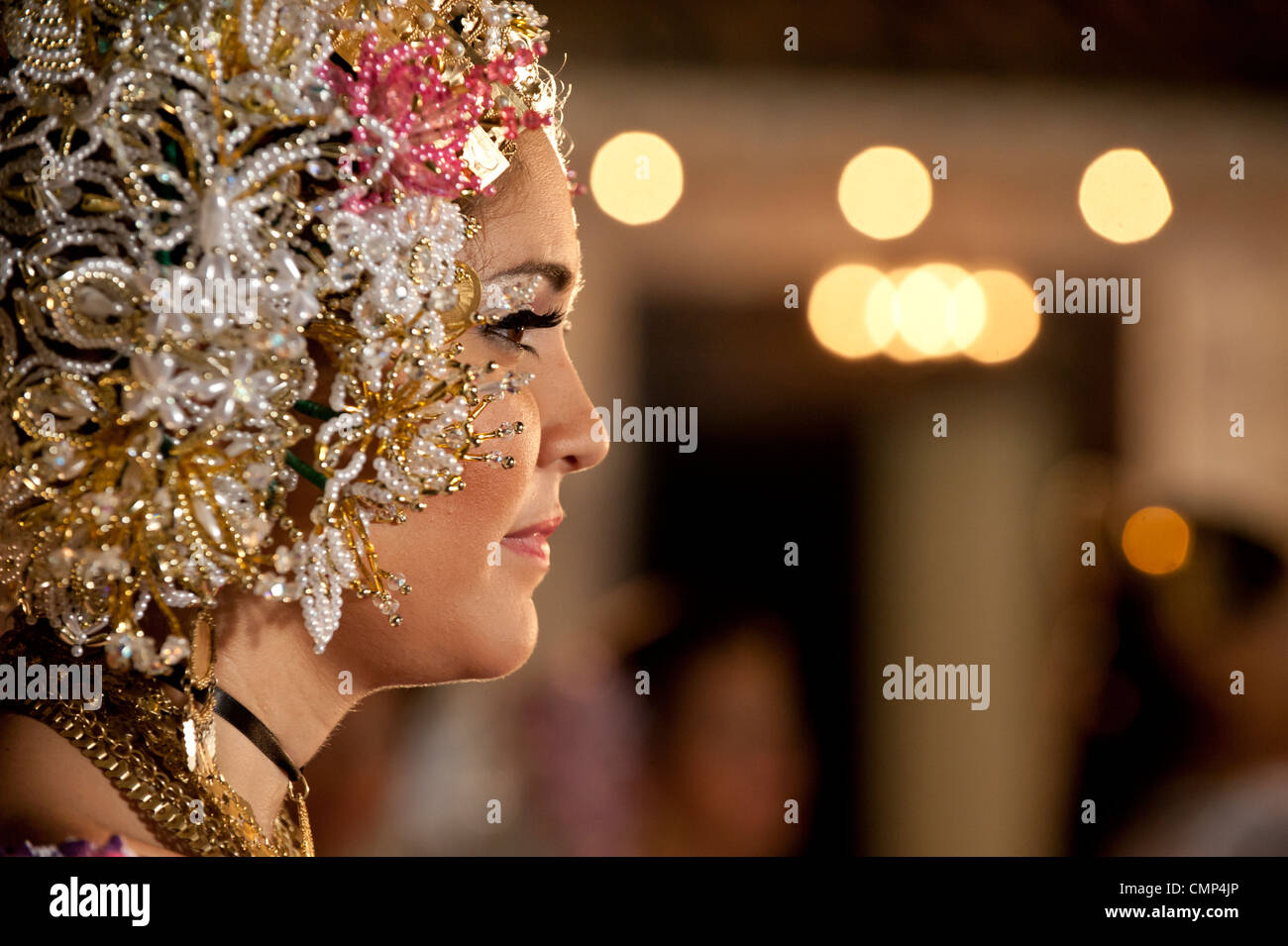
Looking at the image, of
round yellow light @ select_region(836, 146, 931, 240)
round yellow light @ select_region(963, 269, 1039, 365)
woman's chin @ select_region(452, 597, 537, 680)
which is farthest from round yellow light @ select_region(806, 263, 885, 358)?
woman's chin @ select_region(452, 597, 537, 680)

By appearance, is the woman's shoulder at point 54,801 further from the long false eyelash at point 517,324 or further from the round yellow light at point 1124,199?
the round yellow light at point 1124,199

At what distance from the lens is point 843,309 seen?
3512mm

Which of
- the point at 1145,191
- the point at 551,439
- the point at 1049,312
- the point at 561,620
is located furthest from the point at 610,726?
the point at 1145,191

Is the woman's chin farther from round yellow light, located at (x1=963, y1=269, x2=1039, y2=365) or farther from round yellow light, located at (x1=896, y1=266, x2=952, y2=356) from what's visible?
round yellow light, located at (x1=963, y1=269, x2=1039, y2=365)

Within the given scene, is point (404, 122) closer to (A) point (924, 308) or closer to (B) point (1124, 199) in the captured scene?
(A) point (924, 308)

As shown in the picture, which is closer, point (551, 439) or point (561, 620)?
point (551, 439)

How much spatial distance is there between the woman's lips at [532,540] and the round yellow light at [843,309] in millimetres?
2520

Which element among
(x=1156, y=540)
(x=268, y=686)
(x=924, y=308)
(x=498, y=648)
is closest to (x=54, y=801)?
(x=268, y=686)

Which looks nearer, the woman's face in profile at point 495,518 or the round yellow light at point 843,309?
the woman's face in profile at point 495,518

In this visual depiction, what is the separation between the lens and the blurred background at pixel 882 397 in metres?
2.75

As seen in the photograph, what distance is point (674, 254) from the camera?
3.45 meters

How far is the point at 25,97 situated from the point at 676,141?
2524mm

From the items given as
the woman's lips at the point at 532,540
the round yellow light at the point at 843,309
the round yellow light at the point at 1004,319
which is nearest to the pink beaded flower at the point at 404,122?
the woman's lips at the point at 532,540

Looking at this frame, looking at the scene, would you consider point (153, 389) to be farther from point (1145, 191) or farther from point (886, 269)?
point (1145, 191)
